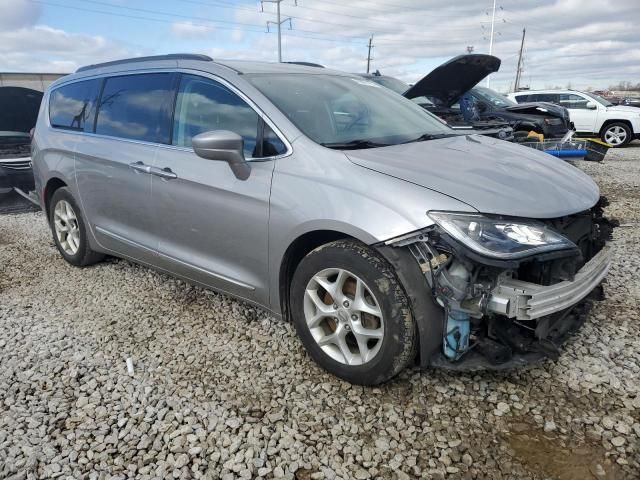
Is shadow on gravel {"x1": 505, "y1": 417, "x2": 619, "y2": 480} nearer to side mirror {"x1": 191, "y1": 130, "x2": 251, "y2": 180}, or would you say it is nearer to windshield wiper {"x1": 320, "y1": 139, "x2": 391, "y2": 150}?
windshield wiper {"x1": 320, "y1": 139, "x2": 391, "y2": 150}

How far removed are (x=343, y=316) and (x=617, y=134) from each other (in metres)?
14.7

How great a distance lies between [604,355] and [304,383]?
1.78 metres

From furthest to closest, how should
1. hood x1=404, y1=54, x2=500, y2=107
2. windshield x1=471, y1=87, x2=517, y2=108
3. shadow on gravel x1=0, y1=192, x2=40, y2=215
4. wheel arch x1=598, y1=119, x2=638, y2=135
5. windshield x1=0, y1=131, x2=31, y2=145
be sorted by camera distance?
wheel arch x1=598, y1=119, x2=638, y2=135
windshield x1=471, y1=87, x2=517, y2=108
windshield x1=0, y1=131, x2=31, y2=145
shadow on gravel x1=0, y1=192, x2=40, y2=215
hood x1=404, y1=54, x2=500, y2=107

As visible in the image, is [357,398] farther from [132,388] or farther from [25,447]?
[25,447]

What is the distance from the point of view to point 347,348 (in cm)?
272

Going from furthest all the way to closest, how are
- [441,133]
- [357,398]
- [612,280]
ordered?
1. [612,280]
2. [441,133]
3. [357,398]

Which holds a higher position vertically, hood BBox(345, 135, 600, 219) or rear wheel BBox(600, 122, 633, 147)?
hood BBox(345, 135, 600, 219)

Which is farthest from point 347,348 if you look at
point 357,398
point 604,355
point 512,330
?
point 604,355

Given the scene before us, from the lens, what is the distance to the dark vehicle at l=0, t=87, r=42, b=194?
7297 mm

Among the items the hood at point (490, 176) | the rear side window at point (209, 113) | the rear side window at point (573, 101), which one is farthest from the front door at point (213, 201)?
the rear side window at point (573, 101)

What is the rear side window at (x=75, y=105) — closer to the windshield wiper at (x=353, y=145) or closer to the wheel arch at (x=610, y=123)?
the windshield wiper at (x=353, y=145)

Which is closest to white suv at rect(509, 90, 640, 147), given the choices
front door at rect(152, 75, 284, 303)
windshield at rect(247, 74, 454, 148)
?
windshield at rect(247, 74, 454, 148)

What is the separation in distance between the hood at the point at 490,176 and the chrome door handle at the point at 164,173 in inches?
50.4

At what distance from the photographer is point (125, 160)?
374 centimetres
